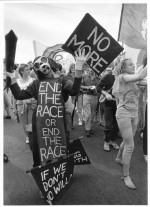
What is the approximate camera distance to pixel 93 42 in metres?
2.38

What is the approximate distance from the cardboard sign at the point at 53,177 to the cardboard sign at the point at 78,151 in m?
0.36

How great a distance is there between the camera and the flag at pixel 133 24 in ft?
16.5

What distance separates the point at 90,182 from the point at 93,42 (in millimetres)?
2053

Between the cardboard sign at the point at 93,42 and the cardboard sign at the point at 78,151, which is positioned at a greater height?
the cardboard sign at the point at 93,42

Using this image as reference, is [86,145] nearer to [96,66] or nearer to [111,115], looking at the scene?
[111,115]

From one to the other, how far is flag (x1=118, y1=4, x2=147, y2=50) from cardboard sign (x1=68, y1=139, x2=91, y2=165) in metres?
3.75

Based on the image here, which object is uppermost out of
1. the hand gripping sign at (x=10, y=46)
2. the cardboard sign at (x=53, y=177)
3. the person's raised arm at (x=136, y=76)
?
the hand gripping sign at (x=10, y=46)

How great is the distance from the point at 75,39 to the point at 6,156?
2.56m

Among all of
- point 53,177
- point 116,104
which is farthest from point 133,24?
point 53,177

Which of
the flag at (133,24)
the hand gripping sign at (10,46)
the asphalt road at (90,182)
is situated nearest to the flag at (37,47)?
the flag at (133,24)

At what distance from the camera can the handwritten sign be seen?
7.25 feet

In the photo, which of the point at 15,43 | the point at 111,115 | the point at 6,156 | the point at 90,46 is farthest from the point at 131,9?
the point at 6,156

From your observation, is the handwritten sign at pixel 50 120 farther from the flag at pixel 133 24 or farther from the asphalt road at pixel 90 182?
the flag at pixel 133 24

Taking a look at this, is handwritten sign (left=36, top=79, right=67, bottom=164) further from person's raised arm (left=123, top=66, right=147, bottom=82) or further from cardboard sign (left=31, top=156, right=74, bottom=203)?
person's raised arm (left=123, top=66, right=147, bottom=82)
